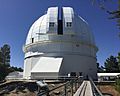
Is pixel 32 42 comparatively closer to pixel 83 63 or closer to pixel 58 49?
pixel 58 49

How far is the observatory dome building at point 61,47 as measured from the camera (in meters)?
30.5

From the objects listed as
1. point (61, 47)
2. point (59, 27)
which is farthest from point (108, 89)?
point (59, 27)

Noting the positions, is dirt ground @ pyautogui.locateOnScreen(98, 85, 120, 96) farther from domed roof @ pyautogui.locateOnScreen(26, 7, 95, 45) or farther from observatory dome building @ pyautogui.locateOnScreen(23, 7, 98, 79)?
domed roof @ pyautogui.locateOnScreen(26, 7, 95, 45)

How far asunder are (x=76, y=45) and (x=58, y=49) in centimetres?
268

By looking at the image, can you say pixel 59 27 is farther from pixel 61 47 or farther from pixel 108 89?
pixel 108 89

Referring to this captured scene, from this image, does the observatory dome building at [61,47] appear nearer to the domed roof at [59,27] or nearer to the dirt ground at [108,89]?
the domed roof at [59,27]

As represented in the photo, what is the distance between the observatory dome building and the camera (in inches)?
1203

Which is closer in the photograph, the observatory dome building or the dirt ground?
the dirt ground

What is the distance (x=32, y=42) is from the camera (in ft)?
107

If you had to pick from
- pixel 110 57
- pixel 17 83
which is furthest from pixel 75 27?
pixel 110 57

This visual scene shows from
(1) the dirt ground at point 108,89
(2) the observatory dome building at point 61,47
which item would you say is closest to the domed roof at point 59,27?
(2) the observatory dome building at point 61,47

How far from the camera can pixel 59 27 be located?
32.0 metres

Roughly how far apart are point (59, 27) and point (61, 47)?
322 centimetres

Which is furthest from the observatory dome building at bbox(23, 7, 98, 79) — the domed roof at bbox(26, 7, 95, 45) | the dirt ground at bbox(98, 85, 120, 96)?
the dirt ground at bbox(98, 85, 120, 96)
